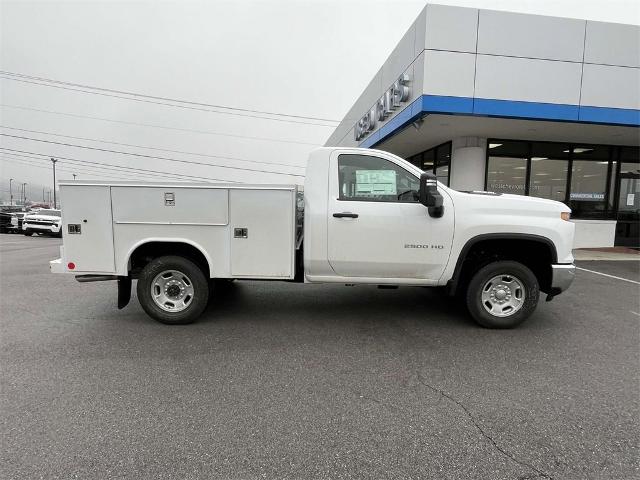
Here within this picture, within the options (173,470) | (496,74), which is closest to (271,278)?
(173,470)

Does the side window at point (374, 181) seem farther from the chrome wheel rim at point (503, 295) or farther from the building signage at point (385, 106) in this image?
the building signage at point (385, 106)

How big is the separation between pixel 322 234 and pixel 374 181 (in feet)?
2.96

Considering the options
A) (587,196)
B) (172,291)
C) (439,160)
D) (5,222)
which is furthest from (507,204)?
(5,222)

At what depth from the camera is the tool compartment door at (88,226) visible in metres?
4.68

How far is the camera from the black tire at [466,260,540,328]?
4883mm

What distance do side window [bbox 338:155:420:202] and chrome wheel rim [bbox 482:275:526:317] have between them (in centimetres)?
146

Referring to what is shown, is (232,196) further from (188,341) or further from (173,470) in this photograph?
(173,470)

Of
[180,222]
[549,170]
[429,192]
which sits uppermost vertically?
[549,170]

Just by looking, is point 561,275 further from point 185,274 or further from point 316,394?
point 185,274

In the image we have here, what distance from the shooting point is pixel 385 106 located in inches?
494

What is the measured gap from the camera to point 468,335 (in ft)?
15.6

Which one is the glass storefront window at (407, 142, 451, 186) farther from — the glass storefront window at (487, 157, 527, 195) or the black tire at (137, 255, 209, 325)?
the black tire at (137, 255, 209, 325)

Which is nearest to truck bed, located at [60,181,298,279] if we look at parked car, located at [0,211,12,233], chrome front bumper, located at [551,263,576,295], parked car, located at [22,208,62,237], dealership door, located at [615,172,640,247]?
chrome front bumper, located at [551,263,576,295]

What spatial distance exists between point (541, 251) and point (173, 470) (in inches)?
184
